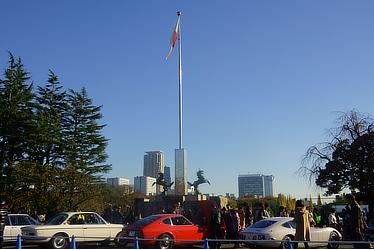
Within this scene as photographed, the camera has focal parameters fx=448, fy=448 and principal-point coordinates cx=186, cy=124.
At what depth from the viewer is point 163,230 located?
648 inches

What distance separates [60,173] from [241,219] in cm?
1797

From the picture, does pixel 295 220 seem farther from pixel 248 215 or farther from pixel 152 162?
pixel 152 162

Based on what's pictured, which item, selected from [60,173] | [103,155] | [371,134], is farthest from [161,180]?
[371,134]

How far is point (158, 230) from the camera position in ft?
53.5

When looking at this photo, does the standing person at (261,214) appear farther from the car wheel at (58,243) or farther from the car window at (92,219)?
the car wheel at (58,243)

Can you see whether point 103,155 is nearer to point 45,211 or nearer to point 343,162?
point 45,211

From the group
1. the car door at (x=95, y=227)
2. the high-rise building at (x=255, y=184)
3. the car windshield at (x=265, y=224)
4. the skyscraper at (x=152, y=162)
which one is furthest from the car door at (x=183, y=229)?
the high-rise building at (x=255, y=184)

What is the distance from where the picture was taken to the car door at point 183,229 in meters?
16.9

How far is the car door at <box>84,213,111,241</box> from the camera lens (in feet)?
58.5

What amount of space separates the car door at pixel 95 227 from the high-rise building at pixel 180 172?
1397 centimetres

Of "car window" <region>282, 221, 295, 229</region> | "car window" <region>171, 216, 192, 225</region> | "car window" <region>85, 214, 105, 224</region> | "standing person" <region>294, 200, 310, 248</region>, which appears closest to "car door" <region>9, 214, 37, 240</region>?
"car window" <region>85, 214, 105, 224</region>

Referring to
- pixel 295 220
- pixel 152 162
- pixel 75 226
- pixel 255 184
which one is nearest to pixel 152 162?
pixel 152 162

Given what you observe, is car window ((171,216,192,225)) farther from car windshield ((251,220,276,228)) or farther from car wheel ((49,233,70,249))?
car wheel ((49,233,70,249))

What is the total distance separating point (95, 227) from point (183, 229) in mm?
3695
